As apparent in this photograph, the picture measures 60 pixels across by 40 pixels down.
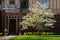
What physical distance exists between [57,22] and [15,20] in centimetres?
772

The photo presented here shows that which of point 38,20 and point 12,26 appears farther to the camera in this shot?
point 12,26

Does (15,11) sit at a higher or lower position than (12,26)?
higher

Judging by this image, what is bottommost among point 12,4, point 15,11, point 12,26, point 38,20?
point 12,26

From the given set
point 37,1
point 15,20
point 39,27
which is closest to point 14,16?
point 15,20

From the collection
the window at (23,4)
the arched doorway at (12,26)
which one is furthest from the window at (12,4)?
the arched doorway at (12,26)

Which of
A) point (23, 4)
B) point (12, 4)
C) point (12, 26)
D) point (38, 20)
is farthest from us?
point (23, 4)

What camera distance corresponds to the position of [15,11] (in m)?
53.3

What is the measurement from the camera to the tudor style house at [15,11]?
52.6m

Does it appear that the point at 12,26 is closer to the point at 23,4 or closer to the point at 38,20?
the point at 23,4

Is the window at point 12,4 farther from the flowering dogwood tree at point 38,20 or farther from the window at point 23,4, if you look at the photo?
the flowering dogwood tree at point 38,20

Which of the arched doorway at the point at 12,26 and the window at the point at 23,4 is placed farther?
the window at the point at 23,4

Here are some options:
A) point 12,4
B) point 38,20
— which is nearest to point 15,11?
point 12,4

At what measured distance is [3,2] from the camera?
5494 centimetres

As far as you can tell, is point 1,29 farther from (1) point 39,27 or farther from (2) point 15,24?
(1) point 39,27
